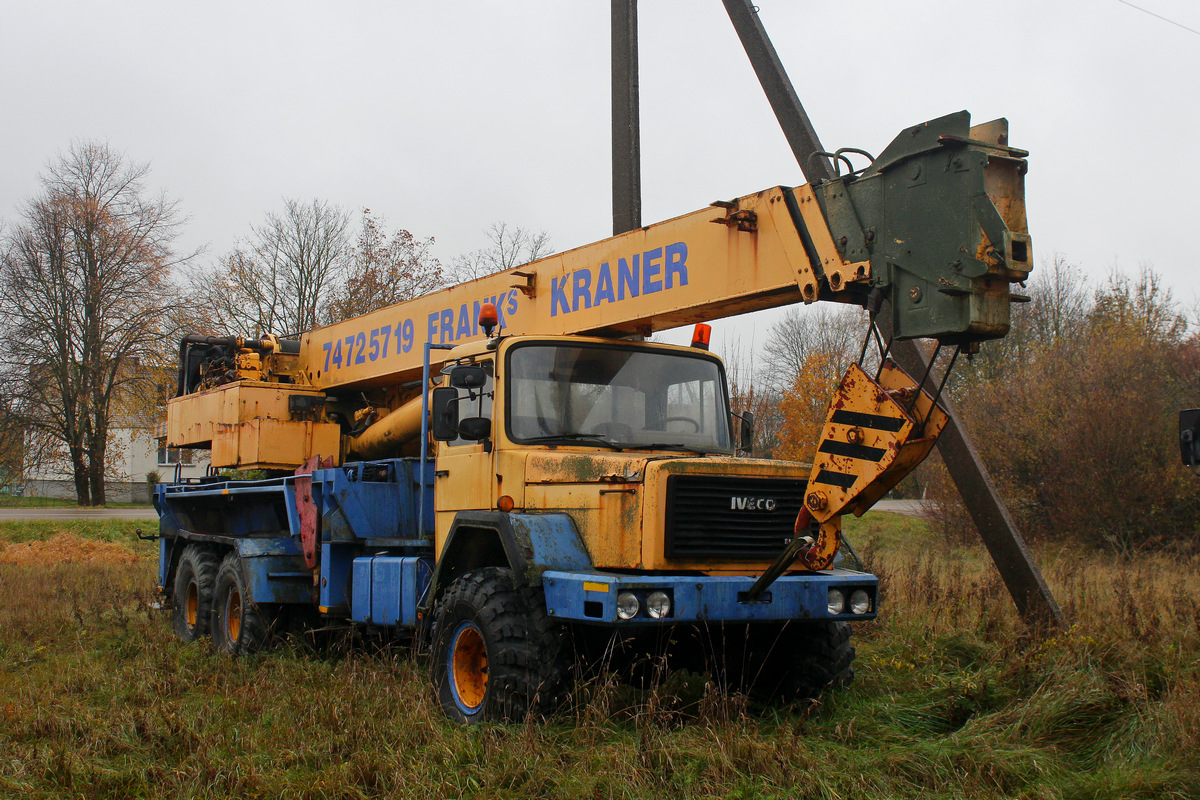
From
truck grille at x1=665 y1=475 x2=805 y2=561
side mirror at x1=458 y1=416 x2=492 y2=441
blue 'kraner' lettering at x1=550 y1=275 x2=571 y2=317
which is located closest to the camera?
truck grille at x1=665 y1=475 x2=805 y2=561

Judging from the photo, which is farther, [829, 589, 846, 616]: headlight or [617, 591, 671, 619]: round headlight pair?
[829, 589, 846, 616]: headlight

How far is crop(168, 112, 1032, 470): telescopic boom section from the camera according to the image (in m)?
5.04

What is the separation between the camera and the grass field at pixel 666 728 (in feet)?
15.9

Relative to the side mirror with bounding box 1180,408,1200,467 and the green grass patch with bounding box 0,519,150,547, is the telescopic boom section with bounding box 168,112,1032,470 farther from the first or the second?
the green grass patch with bounding box 0,519,150,547

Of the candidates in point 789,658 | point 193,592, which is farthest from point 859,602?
point 193,592

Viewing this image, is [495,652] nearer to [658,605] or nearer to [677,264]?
[658,605]

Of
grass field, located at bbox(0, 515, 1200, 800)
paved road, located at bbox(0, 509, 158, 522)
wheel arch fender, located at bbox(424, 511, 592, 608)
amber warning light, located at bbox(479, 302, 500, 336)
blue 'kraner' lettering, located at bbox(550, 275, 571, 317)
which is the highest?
blue 'kraner' lettering, located at bbox(550, 275, 571, 317)

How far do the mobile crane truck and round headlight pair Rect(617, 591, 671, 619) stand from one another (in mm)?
11

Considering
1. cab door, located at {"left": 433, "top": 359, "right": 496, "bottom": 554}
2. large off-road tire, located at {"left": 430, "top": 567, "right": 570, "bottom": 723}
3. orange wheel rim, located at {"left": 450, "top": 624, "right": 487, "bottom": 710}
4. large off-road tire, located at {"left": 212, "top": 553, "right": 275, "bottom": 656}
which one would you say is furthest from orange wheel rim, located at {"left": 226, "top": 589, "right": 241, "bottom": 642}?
orange wheel rim, located at {"left": 450, "top": 624, "right": 487, "bottom": 710}

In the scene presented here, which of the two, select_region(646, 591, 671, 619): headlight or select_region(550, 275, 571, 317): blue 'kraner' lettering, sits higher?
select_region(550, 275, 571, 317): blue 'kraner' lettering

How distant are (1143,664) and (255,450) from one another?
798cm

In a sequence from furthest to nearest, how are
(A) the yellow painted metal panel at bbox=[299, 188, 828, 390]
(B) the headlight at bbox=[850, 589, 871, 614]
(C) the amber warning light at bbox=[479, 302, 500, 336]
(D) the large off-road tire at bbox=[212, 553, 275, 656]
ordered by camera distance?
(D) the large off-road tire at bbox=[212, 553, 275, 656] → (C) the amber warning light at bbox=[479, 302, 500, 336] → (B) the headlight at bbox=[850, 589, 871, 614] → (A) the yellow painted metal panel at bbox=[299, 188, 828, 390]

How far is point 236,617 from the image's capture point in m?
9.78

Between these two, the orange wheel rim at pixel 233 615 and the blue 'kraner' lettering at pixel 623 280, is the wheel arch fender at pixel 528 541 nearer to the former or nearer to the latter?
the blue 'kraner' lettering at pixel 623 280
